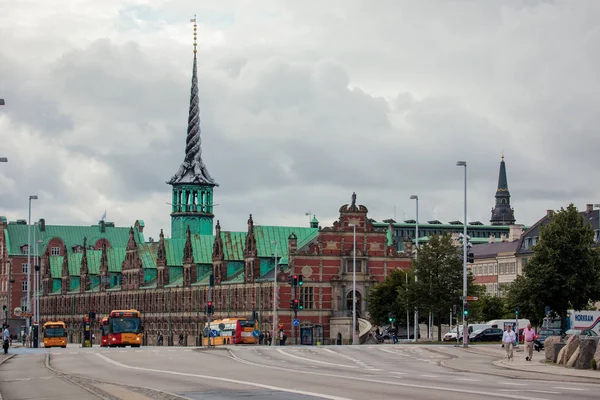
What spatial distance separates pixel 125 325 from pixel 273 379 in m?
65.9

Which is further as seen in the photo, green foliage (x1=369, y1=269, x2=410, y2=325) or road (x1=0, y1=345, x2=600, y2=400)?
green foliage (x1=369, y1=269, x2=410, y2=325)

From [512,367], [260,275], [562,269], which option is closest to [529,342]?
[512,367]

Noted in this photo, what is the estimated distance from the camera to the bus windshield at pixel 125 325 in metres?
108

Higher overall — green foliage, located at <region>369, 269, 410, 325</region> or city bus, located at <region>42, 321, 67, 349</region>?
green foliage, located at <region>369, 269, 410, 325</region>

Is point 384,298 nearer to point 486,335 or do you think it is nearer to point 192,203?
point 486,335

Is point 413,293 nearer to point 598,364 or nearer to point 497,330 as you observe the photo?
point 497,330

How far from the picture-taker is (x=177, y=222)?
197500 mm

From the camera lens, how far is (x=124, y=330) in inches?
4242

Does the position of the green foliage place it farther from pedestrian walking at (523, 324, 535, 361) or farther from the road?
pedestrian walking at (523, 324, 535, 361)

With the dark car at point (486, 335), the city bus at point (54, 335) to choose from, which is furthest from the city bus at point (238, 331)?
the dark car at point (486, 335)

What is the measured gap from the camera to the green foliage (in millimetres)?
129875

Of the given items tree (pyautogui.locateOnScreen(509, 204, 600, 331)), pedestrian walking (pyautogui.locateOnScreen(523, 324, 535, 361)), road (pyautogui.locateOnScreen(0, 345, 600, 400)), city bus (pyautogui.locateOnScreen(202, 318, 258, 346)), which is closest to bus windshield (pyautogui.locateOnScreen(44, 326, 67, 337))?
city bus (pyautogui.locateOnScreen(202, 318, 258, 346))

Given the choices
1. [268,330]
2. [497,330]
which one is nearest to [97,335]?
[268,330]

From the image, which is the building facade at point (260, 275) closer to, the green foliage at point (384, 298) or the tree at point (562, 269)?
the green foliage at point (384, 298)
